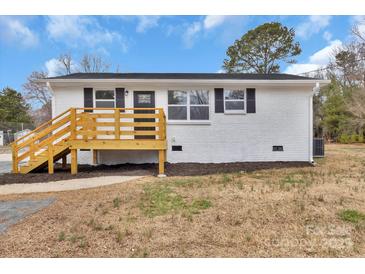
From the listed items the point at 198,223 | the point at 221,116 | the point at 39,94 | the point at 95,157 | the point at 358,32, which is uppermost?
the point at 358,32

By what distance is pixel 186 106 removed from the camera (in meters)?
8.55

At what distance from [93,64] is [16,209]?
25000 millimetres

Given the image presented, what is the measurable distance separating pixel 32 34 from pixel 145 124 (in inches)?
457

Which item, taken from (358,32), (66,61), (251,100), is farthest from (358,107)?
(66,61)

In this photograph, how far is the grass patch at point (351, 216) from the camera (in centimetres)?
324

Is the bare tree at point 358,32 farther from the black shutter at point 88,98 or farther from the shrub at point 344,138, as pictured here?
the black shutter at point 88,98

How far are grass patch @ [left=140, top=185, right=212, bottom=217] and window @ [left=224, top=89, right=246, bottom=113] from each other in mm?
4887

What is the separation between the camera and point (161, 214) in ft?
11.6

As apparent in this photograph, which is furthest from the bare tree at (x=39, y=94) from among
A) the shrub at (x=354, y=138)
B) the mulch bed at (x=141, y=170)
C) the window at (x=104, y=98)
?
the shrub at (x=354, y=138)

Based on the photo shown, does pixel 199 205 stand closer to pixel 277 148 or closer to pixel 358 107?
pixel 277 148

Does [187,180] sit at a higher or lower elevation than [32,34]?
lower

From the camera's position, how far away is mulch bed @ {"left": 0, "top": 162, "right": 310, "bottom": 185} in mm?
6223
